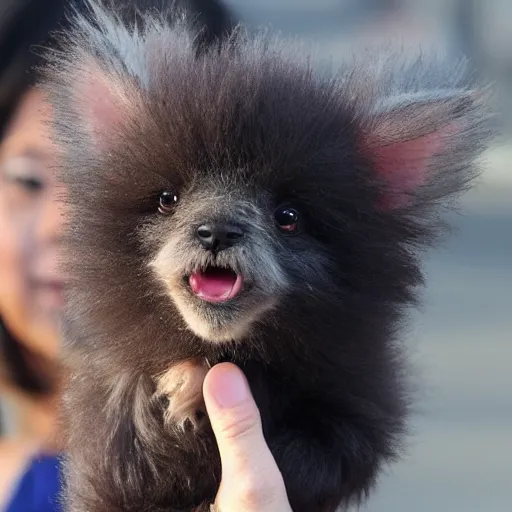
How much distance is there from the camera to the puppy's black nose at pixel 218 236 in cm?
165

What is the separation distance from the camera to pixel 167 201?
1796 mm

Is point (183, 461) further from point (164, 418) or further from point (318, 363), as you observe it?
point (318, 363)

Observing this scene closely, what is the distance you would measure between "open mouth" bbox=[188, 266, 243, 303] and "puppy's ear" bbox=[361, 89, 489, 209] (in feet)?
1.13

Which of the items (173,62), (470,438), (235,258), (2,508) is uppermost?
(173,62)

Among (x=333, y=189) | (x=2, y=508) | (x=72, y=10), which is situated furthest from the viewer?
(x=2, y=508)

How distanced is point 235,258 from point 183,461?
40 centimetres

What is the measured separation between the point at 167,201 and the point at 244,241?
7.9 inches

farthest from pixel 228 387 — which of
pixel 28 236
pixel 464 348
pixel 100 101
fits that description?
pixel 464 348

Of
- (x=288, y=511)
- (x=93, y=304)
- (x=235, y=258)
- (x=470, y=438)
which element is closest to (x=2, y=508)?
(x=93, y=304)

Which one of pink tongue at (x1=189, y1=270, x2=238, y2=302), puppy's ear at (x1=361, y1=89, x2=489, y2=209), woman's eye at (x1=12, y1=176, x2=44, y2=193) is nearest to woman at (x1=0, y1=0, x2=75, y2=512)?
woman's eye at (x1=12, y1=176, x2=44, y2=193)

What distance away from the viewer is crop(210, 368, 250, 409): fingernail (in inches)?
67.4

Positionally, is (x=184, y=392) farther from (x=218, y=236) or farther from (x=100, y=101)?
(x=100, y=101)

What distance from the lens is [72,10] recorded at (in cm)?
237

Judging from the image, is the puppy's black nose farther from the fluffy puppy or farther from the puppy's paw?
the puppy's paw
